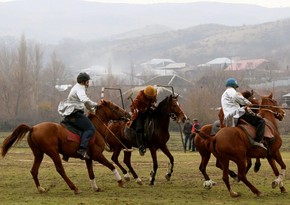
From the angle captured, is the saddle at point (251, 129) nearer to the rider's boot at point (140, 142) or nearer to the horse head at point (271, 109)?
the horse head at point (271, 109)

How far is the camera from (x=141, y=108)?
1995 centimetres

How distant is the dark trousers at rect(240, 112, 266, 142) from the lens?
16.9 m

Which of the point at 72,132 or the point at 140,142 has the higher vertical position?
the point at 72,132

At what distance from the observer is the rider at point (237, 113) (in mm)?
16859

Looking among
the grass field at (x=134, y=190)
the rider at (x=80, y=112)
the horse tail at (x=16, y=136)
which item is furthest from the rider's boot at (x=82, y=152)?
the horse tail at (x=16, y=136)

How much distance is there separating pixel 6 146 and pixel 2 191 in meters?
1.40

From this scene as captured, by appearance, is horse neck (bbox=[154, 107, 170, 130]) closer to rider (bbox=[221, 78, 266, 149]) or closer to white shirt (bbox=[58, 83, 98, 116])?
white shirt (bbox=[58, 83, 98, 116])

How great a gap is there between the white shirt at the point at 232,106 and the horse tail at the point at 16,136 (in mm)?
4882

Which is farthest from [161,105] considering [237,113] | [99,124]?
[237,113]

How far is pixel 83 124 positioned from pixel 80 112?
0.35m

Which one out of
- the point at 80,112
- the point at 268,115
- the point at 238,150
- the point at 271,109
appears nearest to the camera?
the point at 238,150

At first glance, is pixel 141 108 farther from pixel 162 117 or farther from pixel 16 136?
pixel 16 136

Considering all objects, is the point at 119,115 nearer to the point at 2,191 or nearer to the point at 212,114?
the point at 2,191

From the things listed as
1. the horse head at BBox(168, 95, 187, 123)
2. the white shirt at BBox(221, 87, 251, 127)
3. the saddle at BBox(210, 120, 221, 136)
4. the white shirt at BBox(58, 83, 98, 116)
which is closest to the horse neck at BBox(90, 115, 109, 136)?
the white shirt at BBox(58, 83, 98, 116)
